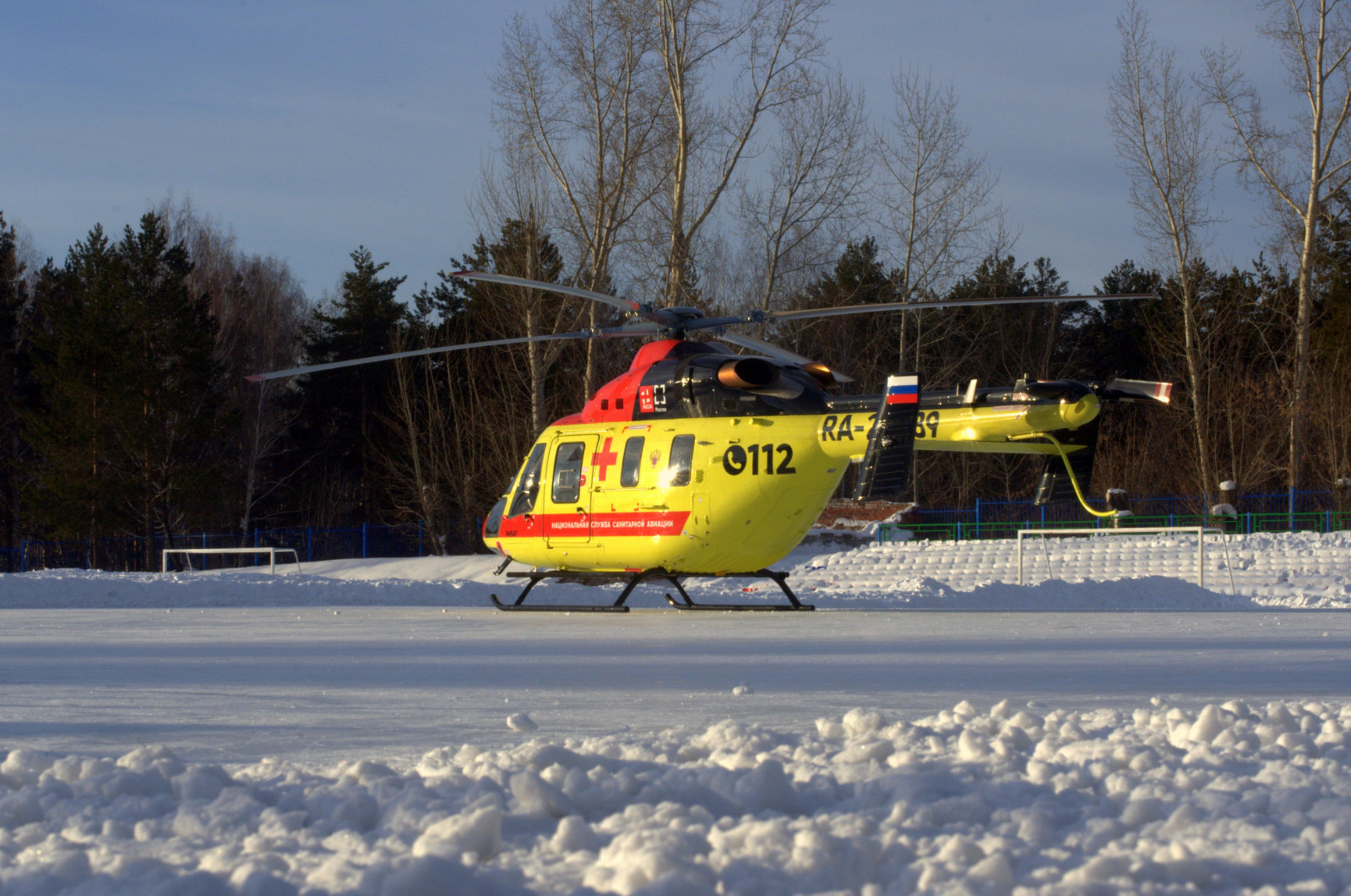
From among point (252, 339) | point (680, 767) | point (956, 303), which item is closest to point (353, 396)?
point (252, 339)

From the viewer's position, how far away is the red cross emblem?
12406mm

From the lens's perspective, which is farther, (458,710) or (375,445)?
(375,445)

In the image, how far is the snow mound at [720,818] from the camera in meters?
2.29

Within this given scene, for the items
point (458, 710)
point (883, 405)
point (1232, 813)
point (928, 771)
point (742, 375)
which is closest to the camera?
point (1232, 813)

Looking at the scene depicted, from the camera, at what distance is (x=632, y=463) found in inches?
482

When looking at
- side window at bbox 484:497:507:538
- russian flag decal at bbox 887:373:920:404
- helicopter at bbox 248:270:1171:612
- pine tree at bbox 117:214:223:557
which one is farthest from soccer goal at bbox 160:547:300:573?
russian flag decal at bbox 887:373:920:404

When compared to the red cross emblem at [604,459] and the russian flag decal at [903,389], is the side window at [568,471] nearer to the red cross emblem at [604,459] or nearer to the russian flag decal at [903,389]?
the red cross emblem at [604,459]

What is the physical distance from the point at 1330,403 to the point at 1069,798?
3391cm

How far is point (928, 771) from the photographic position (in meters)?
3.03

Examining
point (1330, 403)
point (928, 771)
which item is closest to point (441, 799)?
point (928, 771)

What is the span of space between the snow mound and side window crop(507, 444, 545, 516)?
974 cm

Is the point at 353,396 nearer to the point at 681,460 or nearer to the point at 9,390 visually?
the point at 9,390

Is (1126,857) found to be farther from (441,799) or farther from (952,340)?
(952,340)

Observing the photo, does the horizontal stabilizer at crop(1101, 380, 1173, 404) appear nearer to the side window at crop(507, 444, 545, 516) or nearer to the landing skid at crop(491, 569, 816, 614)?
the landing skid at crop(491, 569, 816, 614)
